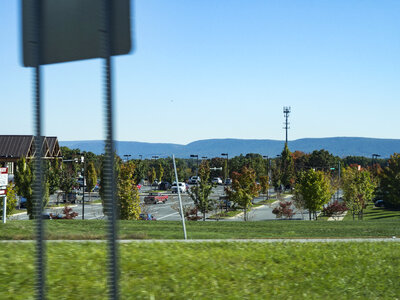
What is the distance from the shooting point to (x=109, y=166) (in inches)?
107

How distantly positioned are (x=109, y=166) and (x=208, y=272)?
4.97 meters

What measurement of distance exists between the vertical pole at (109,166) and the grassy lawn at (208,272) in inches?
133

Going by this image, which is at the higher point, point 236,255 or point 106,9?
point 106,9

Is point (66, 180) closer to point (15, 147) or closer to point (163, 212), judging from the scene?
point (163, 212)

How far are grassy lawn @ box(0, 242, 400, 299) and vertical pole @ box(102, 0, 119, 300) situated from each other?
3.39 metres

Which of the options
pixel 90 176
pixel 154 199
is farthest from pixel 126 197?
pixel 90 176

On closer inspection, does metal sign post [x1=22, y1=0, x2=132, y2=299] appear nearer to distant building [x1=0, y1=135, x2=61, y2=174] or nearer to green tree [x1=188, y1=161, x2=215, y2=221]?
green tree [x1=188, y1=161, x2=215, y2=221]

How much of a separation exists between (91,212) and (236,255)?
41.0 m

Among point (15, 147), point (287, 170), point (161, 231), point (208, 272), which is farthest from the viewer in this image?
point (287, 170)

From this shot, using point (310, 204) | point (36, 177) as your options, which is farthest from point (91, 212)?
point (36, 177)

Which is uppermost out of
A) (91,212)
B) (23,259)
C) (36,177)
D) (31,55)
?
(31,55)

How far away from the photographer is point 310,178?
1537 inches

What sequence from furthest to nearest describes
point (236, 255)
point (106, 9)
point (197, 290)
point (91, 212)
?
point (91, 212), point (236, 255), point (197, 290), point (106, 9)

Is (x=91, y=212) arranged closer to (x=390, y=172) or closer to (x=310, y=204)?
(x=310, y=204)
